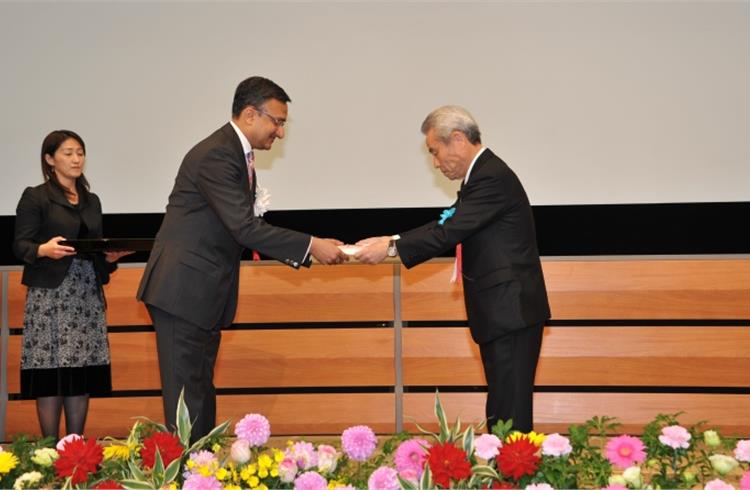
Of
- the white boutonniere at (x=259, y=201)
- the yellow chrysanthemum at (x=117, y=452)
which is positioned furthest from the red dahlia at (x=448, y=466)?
the white boutonniere at (x=259, y=201)

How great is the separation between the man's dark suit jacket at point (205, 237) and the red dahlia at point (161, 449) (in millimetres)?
1267

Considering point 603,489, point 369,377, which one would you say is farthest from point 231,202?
point 369,377

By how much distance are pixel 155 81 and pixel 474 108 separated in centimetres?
194

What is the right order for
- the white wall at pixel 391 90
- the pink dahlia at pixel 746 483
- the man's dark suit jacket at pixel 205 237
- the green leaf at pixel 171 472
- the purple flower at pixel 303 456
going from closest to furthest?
the pink dahlia at pixel 746 483 → the green leaf at pixel 171 472 → the purple flower at pixel 303 456 → the man's dark suit jacket at pixel 205 237 → the white wall at pixel 391 90

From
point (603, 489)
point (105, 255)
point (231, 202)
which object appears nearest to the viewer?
point (603, 489)

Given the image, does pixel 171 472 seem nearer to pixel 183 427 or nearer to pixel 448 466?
pixel 183 427

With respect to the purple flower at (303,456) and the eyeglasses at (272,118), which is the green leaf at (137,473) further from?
the eyeglasses at (272,118)

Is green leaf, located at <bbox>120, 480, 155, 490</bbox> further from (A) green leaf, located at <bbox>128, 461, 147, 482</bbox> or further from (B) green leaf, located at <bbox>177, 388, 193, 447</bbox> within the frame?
(B) green leaf, located at <bbox>177, 388, 193, 447</bbox>

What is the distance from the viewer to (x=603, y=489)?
1.62 m

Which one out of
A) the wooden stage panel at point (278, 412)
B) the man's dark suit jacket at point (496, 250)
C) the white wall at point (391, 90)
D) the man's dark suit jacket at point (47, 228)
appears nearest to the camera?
the man's dark suit jacket at point (496, 250)

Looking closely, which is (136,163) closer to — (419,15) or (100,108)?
(100,108)

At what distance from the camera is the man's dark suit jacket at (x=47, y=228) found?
405 cm

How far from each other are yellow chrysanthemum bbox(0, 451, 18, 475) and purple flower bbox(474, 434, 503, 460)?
901 mm

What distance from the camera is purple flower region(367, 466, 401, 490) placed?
5.23ft
